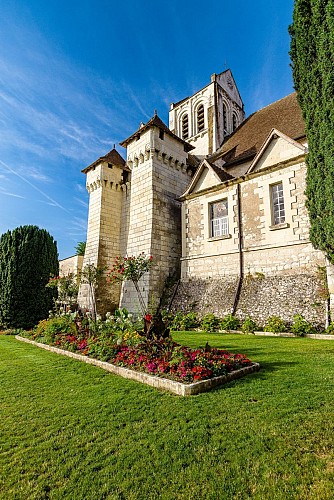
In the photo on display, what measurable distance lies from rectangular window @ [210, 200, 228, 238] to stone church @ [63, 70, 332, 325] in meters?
0.05

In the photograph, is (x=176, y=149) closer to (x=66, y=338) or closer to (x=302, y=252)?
(x=302, y=252)

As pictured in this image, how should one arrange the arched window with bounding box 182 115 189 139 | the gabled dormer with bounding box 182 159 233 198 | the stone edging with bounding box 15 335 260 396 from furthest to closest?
the arched window with bounding box 182 115 189 139 → the gabled dormer with bounding box 182 159 233 198 → the stone edging with bounding box 15 335 260 396

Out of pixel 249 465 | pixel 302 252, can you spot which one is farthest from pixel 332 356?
pixel 302 252

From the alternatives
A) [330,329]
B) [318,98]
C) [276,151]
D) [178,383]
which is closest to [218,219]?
[276,151]

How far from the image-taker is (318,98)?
8.52 meters

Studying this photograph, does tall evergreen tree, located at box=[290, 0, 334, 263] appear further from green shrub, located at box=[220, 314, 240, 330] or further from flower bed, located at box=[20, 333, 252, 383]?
flower bed, located at box=[20, 333, 252, 383]

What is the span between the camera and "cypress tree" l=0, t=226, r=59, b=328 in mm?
14750

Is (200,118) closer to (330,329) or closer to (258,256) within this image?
(258,256)

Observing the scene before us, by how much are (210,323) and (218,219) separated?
5.23m

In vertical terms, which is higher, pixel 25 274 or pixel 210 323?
pixel 25 274

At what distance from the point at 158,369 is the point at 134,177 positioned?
41.4 feet

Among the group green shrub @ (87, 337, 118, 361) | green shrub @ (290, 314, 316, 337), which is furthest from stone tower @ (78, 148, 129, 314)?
green shrub @ (290, 314, 316, 337)

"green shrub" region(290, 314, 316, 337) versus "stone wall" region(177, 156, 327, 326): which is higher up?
"stone wall" region(177, 156, 327, 326)

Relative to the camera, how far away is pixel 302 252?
33.5ft
